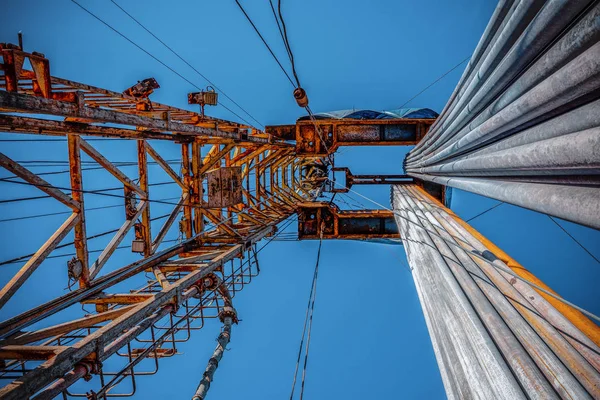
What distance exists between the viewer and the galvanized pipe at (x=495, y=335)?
2.07 m

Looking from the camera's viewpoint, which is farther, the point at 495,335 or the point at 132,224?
the point at 132,224

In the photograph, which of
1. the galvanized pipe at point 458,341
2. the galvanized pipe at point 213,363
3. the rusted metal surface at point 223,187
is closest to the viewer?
the galvanized pipe at point 458,341

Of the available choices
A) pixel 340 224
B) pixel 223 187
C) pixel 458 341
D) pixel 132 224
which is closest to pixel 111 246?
pixel 132 224

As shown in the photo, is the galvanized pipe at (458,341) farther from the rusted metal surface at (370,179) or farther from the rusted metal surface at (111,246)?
the rusted metal surface at (370,179)

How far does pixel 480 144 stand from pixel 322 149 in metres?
6.98

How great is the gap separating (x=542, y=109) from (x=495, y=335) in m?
1.64

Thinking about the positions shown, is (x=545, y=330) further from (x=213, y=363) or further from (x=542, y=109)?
(x=213, y=363)

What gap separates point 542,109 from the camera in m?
1.85

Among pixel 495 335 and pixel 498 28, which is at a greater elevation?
pixel 498 28

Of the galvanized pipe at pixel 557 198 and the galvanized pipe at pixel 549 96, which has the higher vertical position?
the galvanized pipe at pixel 549 96

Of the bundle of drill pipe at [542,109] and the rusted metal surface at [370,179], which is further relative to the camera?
the rusted metal surface at [370,179]

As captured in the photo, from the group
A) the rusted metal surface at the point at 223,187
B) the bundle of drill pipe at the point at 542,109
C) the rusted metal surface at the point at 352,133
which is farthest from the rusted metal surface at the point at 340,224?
the bundle of drill pipe at the point at 542,109

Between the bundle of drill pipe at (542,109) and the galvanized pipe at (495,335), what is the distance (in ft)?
3.22

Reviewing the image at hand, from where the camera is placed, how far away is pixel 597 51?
136 centimetres
